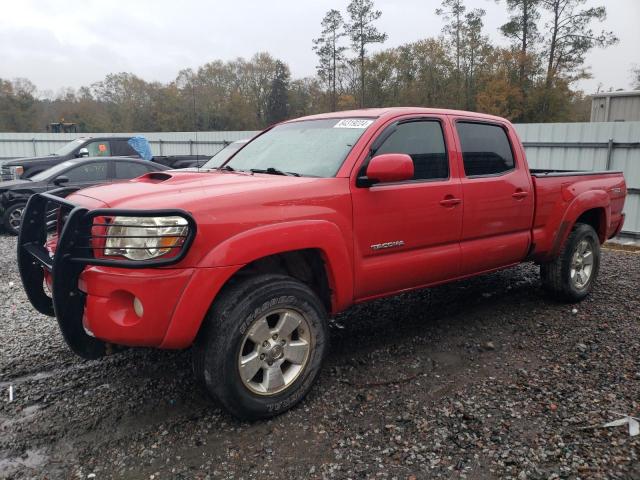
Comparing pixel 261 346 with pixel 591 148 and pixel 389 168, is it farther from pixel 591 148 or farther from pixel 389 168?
pixel 591 148

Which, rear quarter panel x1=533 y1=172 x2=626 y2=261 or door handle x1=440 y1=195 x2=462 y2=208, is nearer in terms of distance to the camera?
door handle x1=440 y1=195 x2=462 y2=208

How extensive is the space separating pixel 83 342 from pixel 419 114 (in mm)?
2854

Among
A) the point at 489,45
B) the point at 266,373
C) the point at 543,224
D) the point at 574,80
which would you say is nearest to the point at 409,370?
the point at 266,373

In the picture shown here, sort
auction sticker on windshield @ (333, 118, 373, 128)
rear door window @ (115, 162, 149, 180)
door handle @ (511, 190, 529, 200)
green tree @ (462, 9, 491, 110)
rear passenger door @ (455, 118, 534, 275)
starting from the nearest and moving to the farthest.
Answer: auction sticker on windshield @ (333, 118, 373, 128) → rear passenger door @ (455, 118, 534, 275) → door handle @ (511, 190, 529, 200) → rear door window @ (115, 162, 149, 180) → green tree @ (462, 9, 491, 110)

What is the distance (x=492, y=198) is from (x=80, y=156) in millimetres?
11977

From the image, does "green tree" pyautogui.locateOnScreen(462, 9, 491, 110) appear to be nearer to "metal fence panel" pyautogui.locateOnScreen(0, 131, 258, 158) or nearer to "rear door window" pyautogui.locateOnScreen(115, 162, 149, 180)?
"metal fence panel" pyautogui.locateOnScreen(0, 131, 258, 158)

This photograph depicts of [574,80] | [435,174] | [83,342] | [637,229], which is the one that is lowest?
[637,229]

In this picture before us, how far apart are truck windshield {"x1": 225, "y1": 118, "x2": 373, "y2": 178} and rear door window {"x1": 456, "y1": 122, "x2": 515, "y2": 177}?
99 cm

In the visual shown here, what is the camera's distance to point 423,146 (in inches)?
155

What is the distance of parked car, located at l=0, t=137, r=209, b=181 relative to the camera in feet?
38.8

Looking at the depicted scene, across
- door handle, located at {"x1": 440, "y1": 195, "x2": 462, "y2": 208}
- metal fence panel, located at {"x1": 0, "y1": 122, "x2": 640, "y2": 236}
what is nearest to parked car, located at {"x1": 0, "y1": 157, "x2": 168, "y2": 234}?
metal fence panel, located at {"x1": 0, "y1": 122, "x2": 640, "y2": 236}

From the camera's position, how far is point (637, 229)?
9836 millimetres

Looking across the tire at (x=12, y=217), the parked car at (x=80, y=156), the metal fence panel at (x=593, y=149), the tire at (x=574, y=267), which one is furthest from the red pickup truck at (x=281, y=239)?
the parked car at (x=80, y=156)

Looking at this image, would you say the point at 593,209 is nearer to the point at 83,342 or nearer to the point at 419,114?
the point at 419,114
